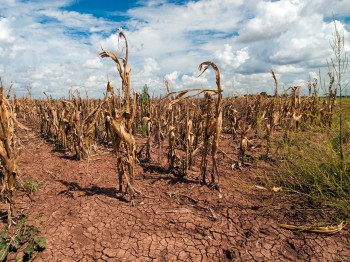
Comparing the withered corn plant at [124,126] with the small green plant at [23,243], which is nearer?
the small green plant at [23,243]

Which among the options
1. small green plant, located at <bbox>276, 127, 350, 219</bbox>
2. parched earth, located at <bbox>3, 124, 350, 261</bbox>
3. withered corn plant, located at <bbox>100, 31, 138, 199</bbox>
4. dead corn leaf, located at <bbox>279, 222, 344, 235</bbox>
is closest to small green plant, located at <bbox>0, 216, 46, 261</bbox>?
parched earth, located at <bbox>3, 124, 350, 261</bbox>

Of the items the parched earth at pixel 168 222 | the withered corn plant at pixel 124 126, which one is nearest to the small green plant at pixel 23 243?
the parched earth at pixel 168 222

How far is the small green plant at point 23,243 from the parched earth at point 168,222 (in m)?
0.07

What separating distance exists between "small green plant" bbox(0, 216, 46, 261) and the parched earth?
0.24 ft

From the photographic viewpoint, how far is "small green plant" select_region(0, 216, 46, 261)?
2133mm

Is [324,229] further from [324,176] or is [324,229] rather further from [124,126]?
[124,126]

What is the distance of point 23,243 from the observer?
7.56 feet

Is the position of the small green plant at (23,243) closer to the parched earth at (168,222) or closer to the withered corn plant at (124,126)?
the parched earth at (168,222)

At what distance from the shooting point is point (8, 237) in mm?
2223

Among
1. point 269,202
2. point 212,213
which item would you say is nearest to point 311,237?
point 269,202

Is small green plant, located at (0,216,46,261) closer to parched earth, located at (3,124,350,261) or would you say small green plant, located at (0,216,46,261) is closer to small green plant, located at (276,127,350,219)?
parched earth, located at (3,124,350,261)

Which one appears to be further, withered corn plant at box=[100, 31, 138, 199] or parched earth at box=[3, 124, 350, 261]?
withered corn plant at box=[100, 31, 138, 199]

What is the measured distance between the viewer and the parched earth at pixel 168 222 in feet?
7.27

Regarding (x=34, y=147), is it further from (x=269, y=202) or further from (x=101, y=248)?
(x=269, y=202)
